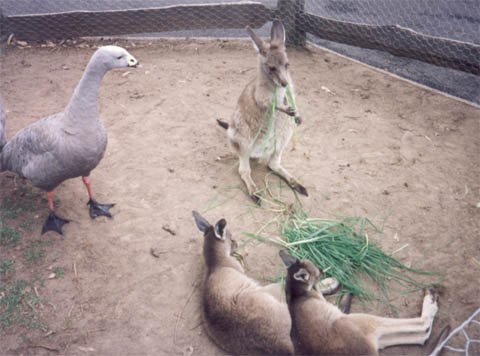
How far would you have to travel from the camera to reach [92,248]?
2.98m

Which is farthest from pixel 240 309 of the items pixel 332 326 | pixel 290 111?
pixel 290 111

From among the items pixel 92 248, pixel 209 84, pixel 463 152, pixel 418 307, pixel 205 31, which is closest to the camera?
pixel 418 307

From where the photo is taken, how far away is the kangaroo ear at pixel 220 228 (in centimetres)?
270

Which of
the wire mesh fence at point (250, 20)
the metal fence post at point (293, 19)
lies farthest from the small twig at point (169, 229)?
the metal fence post at point (293, 19)

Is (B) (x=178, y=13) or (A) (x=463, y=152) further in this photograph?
(B) (x=178, y=13)

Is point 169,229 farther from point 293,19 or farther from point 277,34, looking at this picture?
point 293,19

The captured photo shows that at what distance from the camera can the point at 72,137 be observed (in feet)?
8.90

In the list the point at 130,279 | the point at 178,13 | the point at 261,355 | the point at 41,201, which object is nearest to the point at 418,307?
the point at 261,355

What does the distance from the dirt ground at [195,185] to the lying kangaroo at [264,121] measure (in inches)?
7.3

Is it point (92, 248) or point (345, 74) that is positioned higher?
point (345, 74)

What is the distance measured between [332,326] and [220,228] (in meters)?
0.99

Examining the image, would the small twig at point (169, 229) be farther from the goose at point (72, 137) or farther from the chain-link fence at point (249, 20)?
the chain-link fence at point (249, 20)

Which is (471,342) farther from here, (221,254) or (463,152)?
(463,152)

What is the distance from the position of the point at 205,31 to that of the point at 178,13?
0.64m
